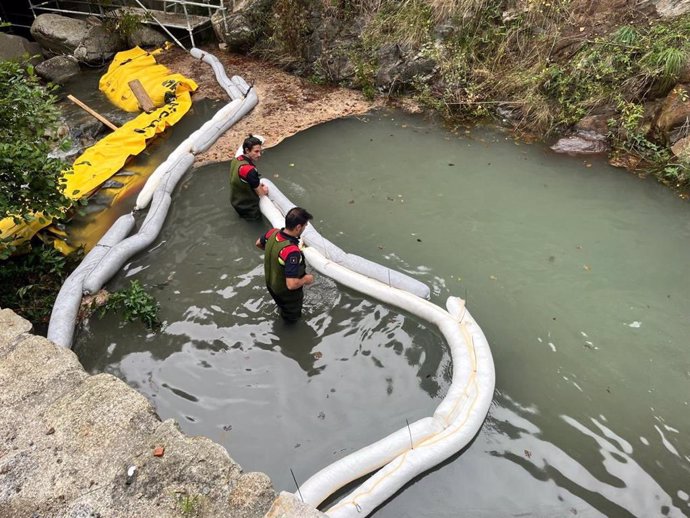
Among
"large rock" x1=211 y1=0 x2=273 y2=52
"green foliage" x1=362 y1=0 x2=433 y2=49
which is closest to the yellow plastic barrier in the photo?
"large rock" x1=211 y1=0 x2=273 y2=52

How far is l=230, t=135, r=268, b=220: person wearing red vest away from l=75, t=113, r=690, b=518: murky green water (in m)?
0.28

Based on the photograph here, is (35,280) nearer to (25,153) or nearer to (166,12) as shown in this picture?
(25,153)

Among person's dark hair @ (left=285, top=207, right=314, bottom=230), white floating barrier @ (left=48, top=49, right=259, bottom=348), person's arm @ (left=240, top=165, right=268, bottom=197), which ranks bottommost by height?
white floating barrier @ (left=48, top=49, right=259, bottom=348)

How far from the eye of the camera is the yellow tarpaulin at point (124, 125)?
5.90m

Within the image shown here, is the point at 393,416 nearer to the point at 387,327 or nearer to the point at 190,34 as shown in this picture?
the point at 387,327

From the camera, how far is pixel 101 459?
262cm

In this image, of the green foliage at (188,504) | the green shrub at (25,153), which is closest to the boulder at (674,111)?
the green foliage at (188,504)

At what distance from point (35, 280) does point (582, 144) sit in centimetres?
806

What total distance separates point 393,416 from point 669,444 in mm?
2387

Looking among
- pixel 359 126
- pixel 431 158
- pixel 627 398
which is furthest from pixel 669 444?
pixel 359 126

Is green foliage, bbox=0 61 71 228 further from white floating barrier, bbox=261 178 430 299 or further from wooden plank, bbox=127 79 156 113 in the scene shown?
wooden plank, bbox=127 79 156 113

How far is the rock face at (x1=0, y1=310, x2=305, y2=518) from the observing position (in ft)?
7.85

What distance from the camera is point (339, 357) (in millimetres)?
4711

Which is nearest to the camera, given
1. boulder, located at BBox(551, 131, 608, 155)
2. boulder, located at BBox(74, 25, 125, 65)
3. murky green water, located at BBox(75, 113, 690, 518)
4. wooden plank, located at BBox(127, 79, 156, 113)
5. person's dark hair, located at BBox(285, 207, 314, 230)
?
murky green water, located at BBox(75, 113, 690, 518)
